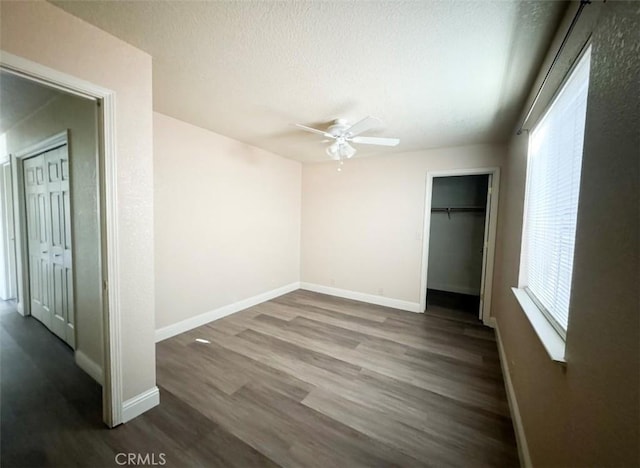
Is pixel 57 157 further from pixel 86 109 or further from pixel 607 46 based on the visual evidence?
pixel 607 46

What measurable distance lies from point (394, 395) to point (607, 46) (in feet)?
7.71

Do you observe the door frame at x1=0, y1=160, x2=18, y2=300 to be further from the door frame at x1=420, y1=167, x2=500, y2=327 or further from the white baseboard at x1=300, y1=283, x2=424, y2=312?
the door frame at x1=420, y1=167, x2=500, y2=327

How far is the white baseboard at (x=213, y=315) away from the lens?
295 centimetres

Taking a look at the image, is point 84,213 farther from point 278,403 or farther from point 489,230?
point 489,230

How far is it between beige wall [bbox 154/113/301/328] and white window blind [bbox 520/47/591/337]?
3.35 m

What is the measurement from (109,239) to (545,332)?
2.58 meters

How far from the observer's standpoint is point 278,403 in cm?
197

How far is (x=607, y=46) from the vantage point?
0.86 m

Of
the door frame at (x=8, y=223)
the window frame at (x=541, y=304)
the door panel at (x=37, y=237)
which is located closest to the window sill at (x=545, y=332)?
the window frame at (x=541, y=304)

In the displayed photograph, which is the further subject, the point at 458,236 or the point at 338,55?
the point at 458,236

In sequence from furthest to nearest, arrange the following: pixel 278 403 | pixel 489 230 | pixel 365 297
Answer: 1. pixel 365 297
2. pixel 489 230
3. pixel 278 403

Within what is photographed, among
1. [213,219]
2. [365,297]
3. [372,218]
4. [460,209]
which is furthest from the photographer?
[460,209]

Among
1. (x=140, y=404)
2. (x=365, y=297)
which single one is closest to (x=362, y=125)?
(x=140, y=404)
